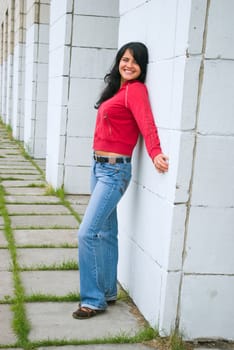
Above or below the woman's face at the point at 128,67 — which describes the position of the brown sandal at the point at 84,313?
below

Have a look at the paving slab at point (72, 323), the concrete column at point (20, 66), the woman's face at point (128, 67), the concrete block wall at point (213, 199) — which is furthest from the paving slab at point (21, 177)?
the concrete block wall at point (213, 199)

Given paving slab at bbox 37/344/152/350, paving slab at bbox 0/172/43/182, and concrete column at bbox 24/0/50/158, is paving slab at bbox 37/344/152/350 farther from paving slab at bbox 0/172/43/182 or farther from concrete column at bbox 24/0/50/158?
concrete column at bbox 24/0/50/158

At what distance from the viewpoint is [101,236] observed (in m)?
3.50

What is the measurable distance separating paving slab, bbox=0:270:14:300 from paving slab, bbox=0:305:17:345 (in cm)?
20

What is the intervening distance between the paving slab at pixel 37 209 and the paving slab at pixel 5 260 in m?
1.39

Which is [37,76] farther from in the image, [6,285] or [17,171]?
[6,285]

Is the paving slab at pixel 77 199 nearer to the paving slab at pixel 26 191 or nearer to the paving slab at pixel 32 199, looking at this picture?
the paving slab at pixel 32 199

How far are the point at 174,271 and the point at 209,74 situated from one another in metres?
1.16

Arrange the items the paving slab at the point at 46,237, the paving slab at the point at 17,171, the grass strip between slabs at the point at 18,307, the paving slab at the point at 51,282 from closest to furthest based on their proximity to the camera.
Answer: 1. the grass strip between slabs at the point at 18,307
2. the paving slab at the point at 51,282
3. the paving slab at the point at 46,237
4. the paving slab at the point at 17,171

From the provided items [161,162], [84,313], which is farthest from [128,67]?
[84,313]

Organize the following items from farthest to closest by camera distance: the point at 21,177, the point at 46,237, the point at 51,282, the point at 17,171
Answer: the point at 17,171, the point at 21,177, the point at 46,237, the point at 51,282

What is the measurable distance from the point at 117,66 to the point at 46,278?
1.78 meters

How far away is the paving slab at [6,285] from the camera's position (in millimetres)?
3758

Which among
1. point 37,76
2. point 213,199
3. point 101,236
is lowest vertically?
point 101,236
